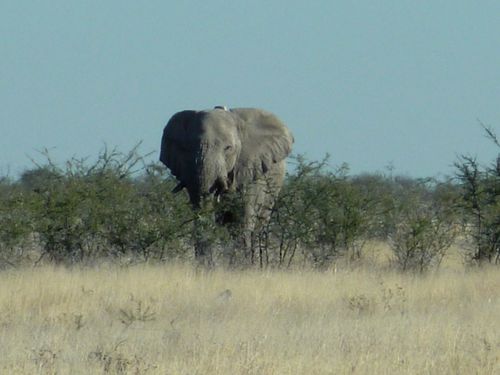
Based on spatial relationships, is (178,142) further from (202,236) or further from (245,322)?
(245,322)

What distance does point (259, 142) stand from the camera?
19.8 m

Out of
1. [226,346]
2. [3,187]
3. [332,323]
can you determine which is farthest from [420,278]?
[3,187]

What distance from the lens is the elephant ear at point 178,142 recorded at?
61.8 ft

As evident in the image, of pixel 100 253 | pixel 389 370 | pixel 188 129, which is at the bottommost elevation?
pixel 389 370

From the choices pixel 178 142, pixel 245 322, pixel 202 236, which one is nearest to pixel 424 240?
pixel 202 236

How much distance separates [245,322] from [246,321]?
110mm

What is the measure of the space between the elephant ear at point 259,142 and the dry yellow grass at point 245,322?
4111mm

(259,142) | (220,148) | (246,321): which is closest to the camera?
(246,321)

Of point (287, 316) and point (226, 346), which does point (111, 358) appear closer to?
point (226, 346)

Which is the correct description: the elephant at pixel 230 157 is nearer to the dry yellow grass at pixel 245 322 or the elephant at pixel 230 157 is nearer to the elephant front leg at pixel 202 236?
the elephant front leg at pixel 202 236

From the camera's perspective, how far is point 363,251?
20.1 metres

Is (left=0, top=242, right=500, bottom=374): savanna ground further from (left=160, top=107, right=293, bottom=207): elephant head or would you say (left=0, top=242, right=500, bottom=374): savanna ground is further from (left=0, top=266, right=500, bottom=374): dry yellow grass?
(left=160, top=107, right=293, bottom=207): elephant head

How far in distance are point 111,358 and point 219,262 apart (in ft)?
27.5

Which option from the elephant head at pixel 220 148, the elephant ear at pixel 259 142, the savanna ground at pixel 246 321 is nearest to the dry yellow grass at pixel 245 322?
the savanna ground at pixel 246 321
